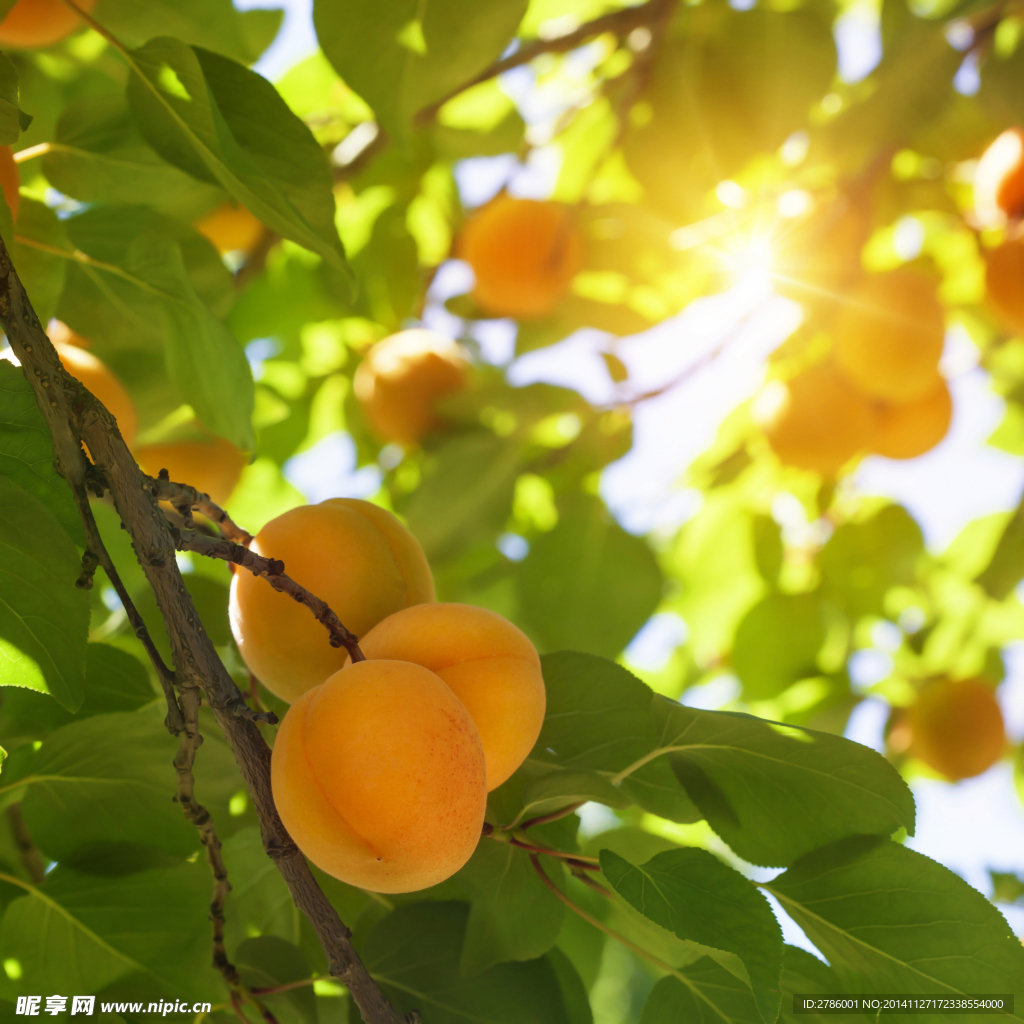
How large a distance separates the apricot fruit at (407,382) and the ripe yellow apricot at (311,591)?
2.97 ft

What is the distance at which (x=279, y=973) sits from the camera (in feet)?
1.77

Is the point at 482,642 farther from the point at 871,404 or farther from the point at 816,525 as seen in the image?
the point at 816,525

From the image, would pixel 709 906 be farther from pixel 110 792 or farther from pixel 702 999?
A: pixel 110 792

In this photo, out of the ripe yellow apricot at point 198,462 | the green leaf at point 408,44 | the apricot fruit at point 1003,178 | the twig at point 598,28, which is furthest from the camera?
the apricot fruit at point 1003,178

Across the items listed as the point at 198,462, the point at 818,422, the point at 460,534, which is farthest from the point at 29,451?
the point at 818,422

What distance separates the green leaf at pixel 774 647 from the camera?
147 centimetres

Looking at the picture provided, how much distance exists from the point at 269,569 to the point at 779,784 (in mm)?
325

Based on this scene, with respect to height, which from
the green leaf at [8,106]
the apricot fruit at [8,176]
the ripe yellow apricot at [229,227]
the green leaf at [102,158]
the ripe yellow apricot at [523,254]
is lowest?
the green leaf at [8,106]

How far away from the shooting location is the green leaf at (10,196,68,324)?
72cm

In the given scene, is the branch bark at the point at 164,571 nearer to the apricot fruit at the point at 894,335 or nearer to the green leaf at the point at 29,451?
the green leaf at the point at 29,451

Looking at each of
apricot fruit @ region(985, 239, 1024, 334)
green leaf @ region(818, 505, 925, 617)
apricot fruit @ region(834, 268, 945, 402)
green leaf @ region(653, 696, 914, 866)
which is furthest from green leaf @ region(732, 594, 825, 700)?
green leaf @ region(653, 696, 914, 866)

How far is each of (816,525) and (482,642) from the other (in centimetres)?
139

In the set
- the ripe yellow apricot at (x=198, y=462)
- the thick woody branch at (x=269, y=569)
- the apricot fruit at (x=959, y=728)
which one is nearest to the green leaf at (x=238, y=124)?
the thick woody branch at (x=269, y=569)

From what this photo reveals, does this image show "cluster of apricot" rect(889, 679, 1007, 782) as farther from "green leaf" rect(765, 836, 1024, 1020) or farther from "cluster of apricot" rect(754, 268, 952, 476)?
"green leaf" rect(765, 836, 1024, 1020)
